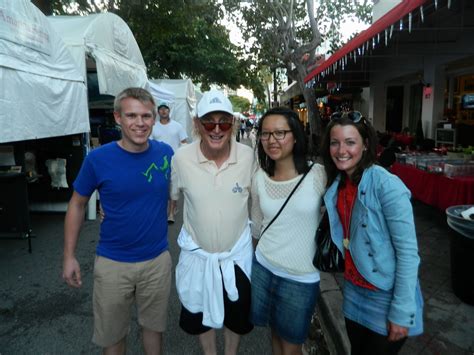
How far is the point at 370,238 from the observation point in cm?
172

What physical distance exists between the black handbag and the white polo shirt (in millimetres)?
470

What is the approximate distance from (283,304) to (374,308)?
504 mm

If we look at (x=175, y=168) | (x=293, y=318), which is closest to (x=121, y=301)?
(x=175, y=168)

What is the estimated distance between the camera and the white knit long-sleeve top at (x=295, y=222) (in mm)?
1980

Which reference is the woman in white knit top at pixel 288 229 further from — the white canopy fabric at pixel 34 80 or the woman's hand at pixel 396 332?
the white canopy fabric at pixel 34 80

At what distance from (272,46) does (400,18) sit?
449 inches

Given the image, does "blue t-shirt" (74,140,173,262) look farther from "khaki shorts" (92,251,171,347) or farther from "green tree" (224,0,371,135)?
"green tree" (224,0,371,135)

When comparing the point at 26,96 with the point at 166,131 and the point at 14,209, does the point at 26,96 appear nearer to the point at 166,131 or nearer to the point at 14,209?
the point at 14,209

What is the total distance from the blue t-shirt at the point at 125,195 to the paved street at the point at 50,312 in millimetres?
1091

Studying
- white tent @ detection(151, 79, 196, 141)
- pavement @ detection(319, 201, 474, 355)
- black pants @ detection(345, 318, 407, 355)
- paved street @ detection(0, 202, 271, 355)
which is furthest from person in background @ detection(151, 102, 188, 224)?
white tent @ detection(151, 79, 196, 141)

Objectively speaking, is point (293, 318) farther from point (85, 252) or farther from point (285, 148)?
point (85, 252)

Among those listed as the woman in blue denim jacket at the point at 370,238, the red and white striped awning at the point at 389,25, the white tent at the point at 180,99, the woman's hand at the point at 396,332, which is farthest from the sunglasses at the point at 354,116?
the white tent at the point at 180,99

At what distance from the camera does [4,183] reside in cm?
457

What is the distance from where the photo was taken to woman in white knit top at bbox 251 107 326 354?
1995mm
